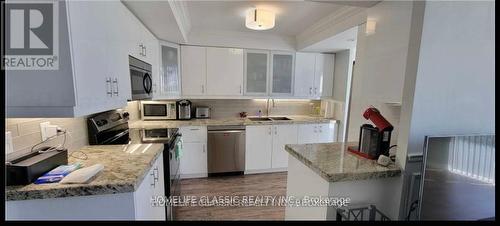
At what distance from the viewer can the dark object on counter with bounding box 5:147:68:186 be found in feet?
3.42

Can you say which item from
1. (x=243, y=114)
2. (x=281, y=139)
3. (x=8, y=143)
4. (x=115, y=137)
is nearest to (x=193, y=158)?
(x=243, y=114)

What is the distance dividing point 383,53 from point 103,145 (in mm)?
2324

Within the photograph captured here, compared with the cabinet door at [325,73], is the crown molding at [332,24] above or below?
above

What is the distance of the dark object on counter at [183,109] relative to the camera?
328 centimetres

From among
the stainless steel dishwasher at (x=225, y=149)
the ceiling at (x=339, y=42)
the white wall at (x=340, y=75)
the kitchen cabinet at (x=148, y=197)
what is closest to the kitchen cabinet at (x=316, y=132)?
the white wall at (x=340, y=75)

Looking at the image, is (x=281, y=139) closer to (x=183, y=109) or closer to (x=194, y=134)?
(x=194, y=134)

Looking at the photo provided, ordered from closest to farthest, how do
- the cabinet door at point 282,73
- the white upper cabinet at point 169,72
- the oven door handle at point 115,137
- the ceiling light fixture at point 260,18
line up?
1. the oven door handle at point 115,137
2. the ceiling light fixture at point 260,18
3. the white upper cabinet at point 169,72
4. the cabinet door at point 282,73

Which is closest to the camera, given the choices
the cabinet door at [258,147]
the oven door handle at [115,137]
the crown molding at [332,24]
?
the oven door handle at [115,137]

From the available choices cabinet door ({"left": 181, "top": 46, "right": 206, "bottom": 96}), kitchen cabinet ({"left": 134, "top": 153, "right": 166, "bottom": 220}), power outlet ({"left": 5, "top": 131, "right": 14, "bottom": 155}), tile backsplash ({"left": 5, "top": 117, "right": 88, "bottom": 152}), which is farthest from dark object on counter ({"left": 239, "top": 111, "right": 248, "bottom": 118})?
power outlet ({"left": 5, "top": 131, "right": 14, "bottom": 155})

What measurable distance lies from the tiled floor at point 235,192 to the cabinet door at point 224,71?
132cm

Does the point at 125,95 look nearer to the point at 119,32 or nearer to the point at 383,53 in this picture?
the point at 119,32

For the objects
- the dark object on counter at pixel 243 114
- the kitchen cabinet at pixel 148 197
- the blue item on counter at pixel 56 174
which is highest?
the dark object on counter at pixel 243 114

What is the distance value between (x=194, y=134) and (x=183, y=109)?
1.47 feet

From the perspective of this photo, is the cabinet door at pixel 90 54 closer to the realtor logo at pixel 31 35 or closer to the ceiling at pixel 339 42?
the realtor logo at pixel 31 35
